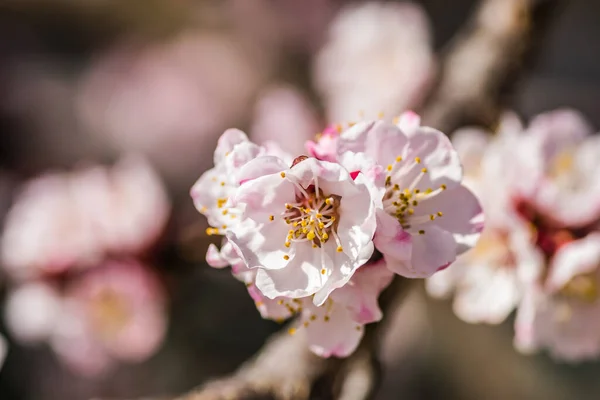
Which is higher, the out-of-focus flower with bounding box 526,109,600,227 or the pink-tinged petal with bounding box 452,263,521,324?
the out-of-focus flower with bounding box 526,109,600,227

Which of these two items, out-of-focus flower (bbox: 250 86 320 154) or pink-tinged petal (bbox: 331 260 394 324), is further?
out-of-focus flower (bbox: 250 86 320 154)

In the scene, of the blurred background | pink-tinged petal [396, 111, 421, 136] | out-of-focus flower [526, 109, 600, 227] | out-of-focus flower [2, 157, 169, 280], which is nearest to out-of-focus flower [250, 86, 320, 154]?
the blurred background

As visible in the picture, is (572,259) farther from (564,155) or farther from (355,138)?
(355,138)

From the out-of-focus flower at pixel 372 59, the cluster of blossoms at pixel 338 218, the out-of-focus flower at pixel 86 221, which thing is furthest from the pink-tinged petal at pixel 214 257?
the out-of-focus flower at pixel 372 59

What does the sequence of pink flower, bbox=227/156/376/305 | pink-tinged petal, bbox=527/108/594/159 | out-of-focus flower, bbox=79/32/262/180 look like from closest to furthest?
1. pink flower, bbox=227/156/376/305
2. pink-tinged petal, bbox=527/108/594/159
3. out-of-focus flower, bbox=79/32/262/180

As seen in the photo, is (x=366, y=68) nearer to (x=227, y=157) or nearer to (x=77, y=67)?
(x=227, y=157)

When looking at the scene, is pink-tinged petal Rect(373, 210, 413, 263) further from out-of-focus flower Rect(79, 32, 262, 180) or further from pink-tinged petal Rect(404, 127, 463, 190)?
out-of-focus flower Rect(79, 32, 262, 180)
